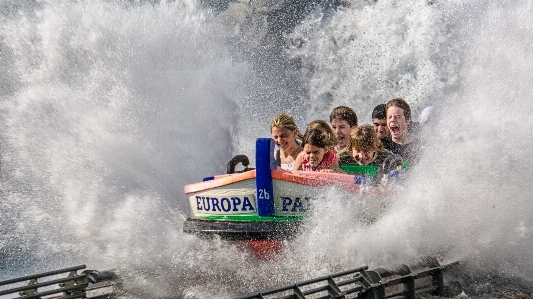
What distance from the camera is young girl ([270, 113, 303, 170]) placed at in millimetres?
8070

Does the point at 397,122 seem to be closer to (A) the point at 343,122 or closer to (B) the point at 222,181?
(A) the point at 343,122

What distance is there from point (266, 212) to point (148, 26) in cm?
505

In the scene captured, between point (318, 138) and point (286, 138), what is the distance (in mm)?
919

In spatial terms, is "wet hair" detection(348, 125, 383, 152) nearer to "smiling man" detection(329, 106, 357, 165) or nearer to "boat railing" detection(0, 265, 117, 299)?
"smiling man" detection(329, 106, 357, 165)

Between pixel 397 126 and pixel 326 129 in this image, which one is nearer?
pixel 326 129

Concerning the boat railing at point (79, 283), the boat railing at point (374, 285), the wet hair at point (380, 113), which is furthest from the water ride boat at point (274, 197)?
the wet hair at point (380, 113)

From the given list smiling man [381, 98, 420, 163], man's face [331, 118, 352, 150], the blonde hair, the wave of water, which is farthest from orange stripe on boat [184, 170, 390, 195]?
smiling man [381, 98, 420, 163]

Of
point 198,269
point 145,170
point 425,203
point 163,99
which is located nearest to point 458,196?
point 425,203

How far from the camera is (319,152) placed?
734 centimetres

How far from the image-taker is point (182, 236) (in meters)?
7.79

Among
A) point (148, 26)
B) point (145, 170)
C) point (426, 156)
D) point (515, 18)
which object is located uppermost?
point (148, 26)

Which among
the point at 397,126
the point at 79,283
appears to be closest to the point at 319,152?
the point at 397,126

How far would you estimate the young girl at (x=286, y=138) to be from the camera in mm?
8070

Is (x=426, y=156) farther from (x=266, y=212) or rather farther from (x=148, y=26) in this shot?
(x=148, y=26)
